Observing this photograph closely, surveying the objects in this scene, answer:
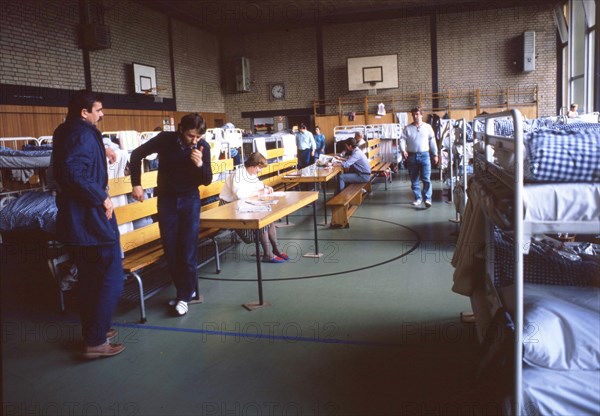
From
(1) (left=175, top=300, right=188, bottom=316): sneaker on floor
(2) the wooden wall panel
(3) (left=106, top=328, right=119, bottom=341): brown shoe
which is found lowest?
(3) (left=106, top=328, right=119, bottom=341): brown shoe

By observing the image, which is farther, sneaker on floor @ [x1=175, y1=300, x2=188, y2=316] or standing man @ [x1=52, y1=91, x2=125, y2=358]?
sneaker on floor @ [x1=175, y1=300, x2=188, y2=316]

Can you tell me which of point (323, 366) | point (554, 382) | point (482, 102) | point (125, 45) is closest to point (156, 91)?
point (125, 45)

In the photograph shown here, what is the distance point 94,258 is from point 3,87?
1005 cm

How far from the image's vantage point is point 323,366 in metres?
A: 3.10

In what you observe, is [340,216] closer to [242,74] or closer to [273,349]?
[273,349]

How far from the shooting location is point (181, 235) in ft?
13.5

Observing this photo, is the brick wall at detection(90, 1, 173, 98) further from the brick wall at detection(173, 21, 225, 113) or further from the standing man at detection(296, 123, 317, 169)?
the standing man at detection(296, 123, 317, 169)

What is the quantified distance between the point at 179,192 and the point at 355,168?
5.21m

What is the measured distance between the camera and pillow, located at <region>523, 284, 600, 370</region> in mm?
2023

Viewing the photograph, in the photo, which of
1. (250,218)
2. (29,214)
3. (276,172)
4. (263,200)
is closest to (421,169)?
(276,172)

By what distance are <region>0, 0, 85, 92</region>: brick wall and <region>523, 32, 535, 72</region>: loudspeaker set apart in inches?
559

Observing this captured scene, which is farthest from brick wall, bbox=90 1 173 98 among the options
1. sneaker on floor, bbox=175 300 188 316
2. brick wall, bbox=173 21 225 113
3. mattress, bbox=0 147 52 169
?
sneaker on floor, bbox=175 300 188 316

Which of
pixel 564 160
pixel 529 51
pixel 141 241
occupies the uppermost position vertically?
pixel 529 51

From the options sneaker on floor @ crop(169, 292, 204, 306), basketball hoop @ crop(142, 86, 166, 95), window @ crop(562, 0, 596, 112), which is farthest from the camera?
basketball hoop @ crop(142, 86, 166, 95)
